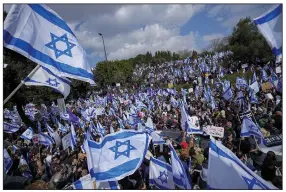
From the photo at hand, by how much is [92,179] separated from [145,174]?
1995 millimetres

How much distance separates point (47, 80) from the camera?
640cm

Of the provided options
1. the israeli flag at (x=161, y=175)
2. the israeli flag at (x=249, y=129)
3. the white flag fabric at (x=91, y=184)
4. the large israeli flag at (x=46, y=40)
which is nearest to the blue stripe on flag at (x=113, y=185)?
the white flag fabric at (x=91, y=184)

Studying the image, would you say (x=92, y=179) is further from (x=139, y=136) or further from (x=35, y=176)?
(x=35, y=176)

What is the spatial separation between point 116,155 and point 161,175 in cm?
116

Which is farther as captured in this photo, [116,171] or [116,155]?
[116,155]

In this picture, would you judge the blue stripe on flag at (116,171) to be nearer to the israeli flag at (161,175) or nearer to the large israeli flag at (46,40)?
the israeli flag at (161,175)

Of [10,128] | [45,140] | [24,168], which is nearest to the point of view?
[24,168]

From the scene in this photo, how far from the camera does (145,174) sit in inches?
317

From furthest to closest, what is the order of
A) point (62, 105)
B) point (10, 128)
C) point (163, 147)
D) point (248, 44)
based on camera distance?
point (248, 44)
point (62, 105)
point (10, 128)
point (163, 147)

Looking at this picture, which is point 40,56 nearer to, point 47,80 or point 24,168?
point 47,80

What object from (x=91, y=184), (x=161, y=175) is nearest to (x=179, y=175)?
(x=161, y=175)

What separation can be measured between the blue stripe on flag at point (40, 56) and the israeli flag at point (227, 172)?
2746 mm

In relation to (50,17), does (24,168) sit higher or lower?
lower

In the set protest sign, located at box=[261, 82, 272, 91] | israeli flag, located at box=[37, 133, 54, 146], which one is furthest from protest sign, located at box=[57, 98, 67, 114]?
protest sign, located at box=[261, 82, 272, 91]
